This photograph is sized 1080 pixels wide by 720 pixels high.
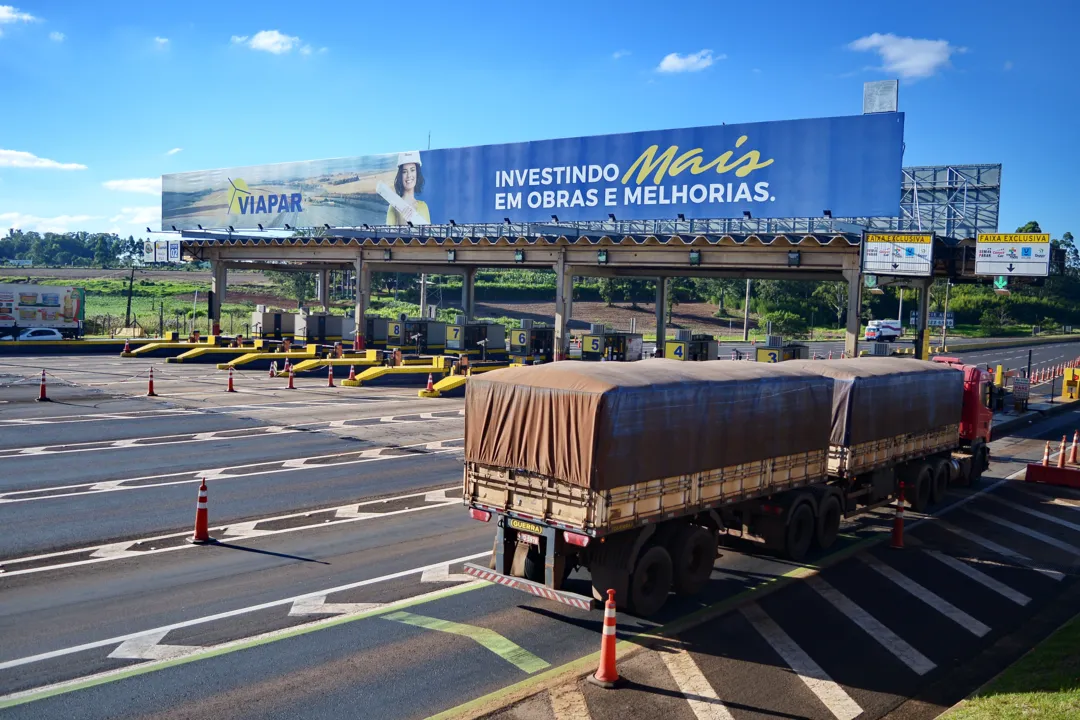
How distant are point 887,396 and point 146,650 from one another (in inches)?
509

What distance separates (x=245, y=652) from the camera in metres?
9.91

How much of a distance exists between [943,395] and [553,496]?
38.8 ft

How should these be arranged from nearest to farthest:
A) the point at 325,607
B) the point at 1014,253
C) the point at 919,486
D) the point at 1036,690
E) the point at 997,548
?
the point at 1036,690
the point at 325,607
the point at 997,548
the point at 919,486
the point at 1014,253

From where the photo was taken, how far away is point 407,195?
47.4 metres

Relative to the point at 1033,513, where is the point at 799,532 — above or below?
above

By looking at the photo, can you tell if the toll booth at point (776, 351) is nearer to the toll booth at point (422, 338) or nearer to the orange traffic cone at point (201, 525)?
the toll booth at point (422, 338)

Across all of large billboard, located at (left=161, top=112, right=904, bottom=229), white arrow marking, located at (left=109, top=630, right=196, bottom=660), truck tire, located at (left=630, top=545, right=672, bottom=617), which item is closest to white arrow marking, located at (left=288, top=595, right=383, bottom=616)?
white arrow marking, located at (left=109, top=630, right=196, bottom=660)

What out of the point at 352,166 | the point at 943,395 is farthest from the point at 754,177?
the point at 352,166

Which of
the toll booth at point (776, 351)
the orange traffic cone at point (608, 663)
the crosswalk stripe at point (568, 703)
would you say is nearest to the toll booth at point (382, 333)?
the toll booth at point (776, 351)

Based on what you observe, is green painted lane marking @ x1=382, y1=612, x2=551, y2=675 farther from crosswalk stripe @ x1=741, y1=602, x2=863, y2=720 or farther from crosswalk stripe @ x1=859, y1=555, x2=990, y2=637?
crosswalk stripe @ x1=859, y1=555, x2=990, y2=637

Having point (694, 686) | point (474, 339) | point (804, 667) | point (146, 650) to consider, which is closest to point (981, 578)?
point (804, 667)

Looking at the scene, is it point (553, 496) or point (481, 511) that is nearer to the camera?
point (553, 496)

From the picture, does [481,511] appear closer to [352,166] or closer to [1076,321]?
[352,166]

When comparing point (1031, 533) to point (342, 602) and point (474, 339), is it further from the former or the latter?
point (474, 339)
